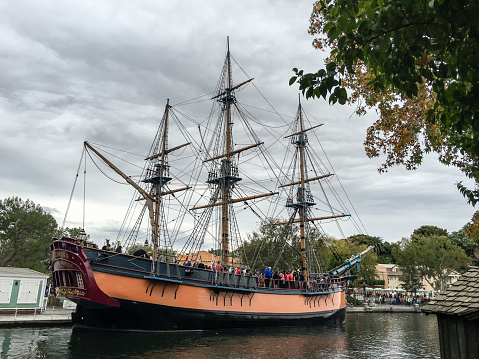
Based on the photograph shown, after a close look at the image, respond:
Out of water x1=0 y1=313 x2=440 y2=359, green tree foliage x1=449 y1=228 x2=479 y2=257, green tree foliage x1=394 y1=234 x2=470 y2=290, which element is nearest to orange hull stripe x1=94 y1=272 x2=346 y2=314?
water x1=0 y1=313 x2=440 y2=359

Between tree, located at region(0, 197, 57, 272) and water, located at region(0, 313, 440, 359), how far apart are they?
696 inches

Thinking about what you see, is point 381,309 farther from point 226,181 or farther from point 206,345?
point 206,345

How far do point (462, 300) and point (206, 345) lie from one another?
527 inches

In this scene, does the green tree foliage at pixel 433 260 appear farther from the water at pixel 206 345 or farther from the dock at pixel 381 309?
the water at pixel 206 345

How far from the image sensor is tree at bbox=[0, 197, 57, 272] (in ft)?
125

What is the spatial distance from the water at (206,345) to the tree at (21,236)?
58.0 feet

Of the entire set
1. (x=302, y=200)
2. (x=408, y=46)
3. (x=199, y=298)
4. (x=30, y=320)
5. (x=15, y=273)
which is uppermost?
(x=302, y=200)

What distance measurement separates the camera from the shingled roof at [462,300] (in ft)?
23.9

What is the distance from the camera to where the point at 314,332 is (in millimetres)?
27375

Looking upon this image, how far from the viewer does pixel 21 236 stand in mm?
38812

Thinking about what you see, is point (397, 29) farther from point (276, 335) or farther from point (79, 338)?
point (276, 335)

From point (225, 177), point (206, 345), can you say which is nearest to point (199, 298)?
point (206, 345)

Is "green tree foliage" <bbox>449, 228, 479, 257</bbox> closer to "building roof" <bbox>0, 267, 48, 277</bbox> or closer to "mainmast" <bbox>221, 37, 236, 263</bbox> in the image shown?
"mainmast" <bbox>221, 37, 236, 263</bbox>

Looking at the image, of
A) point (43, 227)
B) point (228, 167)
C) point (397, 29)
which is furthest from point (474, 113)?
point (43, 227)
